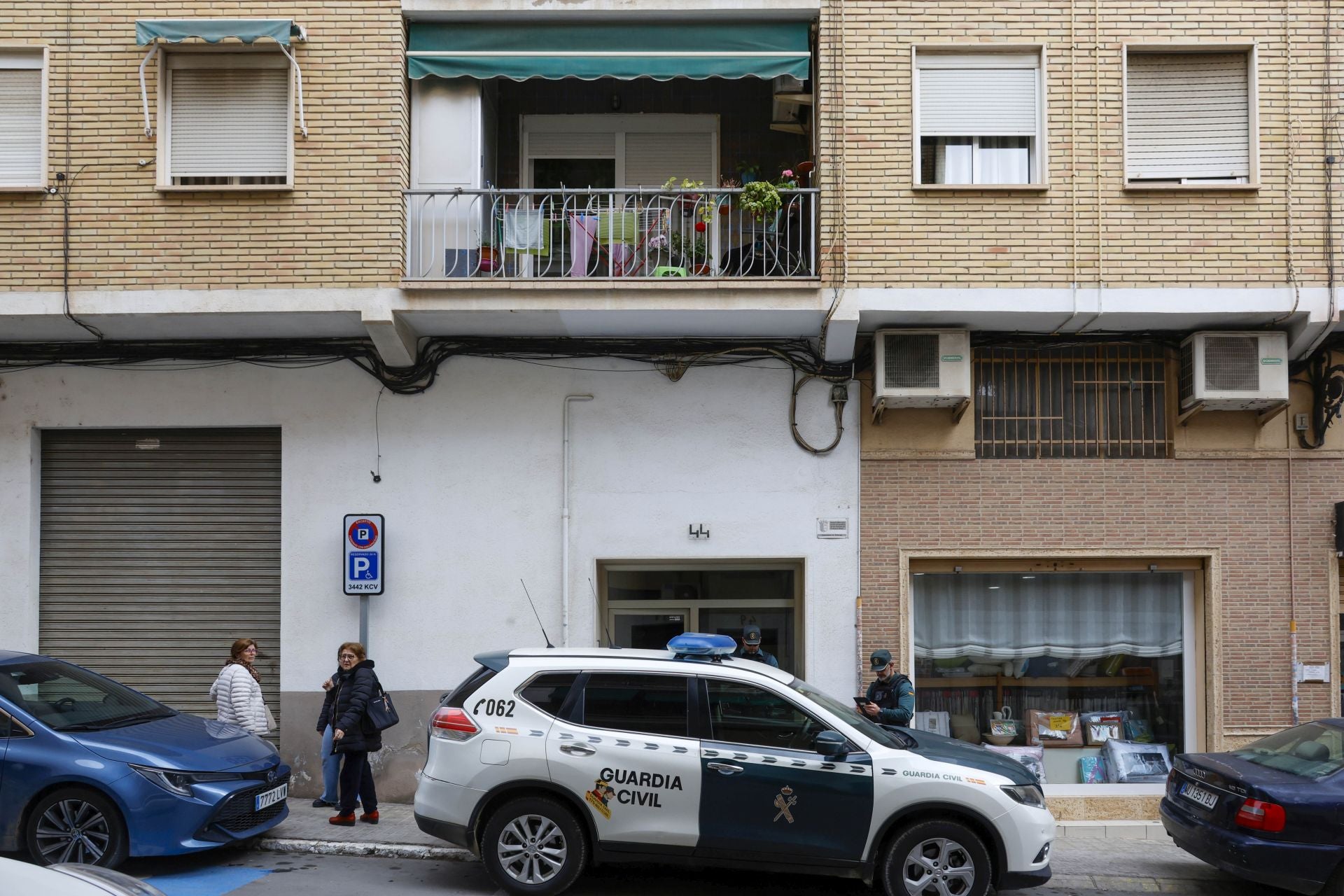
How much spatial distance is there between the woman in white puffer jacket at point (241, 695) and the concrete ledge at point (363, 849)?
3.98ft

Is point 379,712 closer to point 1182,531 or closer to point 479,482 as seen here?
point 479,482

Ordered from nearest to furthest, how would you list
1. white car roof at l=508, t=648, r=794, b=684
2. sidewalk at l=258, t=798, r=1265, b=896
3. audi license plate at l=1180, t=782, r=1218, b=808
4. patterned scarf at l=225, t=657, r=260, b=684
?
white car roof at l=508, t=648, r=794, b=684
audi license plate at l=1180, t=782, r=1218, b=808
sidewalk at l=258, t=798, r=1265, b=896
patterned scarf at l=225, t=657, r=260, b=684

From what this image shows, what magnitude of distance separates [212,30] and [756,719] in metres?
7.75

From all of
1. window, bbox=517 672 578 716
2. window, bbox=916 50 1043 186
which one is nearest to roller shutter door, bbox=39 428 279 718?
window, bbox=517 672 578 716

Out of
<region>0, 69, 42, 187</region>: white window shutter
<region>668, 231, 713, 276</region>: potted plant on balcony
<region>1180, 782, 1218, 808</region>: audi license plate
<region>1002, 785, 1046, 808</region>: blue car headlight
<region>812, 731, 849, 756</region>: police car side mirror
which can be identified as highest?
<region>0, 69, 42, 187</region>: white window shutter

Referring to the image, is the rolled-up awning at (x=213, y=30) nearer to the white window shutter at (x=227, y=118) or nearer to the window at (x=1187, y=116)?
the white window shutter at (x=227, y=118)

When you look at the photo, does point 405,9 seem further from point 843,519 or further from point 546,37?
point 843,519

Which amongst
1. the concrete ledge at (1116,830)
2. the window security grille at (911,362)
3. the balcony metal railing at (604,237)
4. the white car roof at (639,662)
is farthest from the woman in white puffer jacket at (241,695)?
the concrete ledge at (1116,830)

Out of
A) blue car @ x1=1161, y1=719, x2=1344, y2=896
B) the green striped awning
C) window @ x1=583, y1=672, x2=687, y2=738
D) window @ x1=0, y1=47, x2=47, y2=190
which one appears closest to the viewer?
blue car @ x1=1161, y1=719, x2=1344, y2=896

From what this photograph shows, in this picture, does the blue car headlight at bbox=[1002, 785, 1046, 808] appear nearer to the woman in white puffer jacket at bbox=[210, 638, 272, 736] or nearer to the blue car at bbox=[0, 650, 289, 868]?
the blue car at bbox=[0, 650, 289, 868]

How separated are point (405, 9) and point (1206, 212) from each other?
25.3 ft

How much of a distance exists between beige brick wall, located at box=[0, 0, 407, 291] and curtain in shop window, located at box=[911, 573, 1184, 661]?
20.3 ft

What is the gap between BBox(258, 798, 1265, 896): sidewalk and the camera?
28.8ft

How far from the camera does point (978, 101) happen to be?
1092 centimetres
